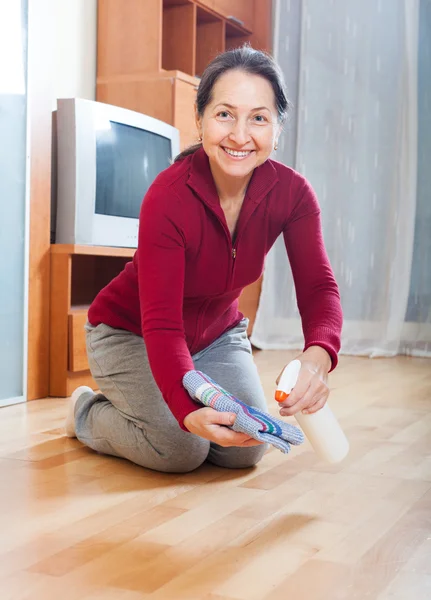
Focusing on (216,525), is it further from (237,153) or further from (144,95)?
(144,95)

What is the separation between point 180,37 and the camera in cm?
339

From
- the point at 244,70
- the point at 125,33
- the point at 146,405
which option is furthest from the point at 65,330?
the point at 125,33

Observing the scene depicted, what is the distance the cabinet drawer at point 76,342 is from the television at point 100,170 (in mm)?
244

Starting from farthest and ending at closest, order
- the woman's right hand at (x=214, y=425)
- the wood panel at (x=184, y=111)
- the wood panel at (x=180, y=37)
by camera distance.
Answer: the wood panel at (x=180, y=37), the wood panel at (x=184, y=111), the woman's right hand at (x=214, y=425)

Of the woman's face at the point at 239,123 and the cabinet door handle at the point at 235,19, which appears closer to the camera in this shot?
the woman's face at the point at 239,123

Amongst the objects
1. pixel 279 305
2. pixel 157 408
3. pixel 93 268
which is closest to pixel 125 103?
pixel 93 268

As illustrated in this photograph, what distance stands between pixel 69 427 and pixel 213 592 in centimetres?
88

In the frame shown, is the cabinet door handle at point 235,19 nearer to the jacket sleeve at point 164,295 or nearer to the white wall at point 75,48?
the white wall at point 75,48

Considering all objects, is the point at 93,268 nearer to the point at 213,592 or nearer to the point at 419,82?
the point at 419,82

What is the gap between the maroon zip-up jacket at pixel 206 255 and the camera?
1.22 meters

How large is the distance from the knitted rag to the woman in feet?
0.05

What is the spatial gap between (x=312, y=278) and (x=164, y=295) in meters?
0.29

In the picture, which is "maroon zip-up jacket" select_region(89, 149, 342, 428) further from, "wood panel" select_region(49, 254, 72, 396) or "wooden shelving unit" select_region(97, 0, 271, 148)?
"wooden shelving unit" select_region(97, 0, 271, 148)

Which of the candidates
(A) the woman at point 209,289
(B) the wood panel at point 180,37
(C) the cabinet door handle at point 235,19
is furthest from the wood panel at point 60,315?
(C) the cabinet door handle at point 235,19
